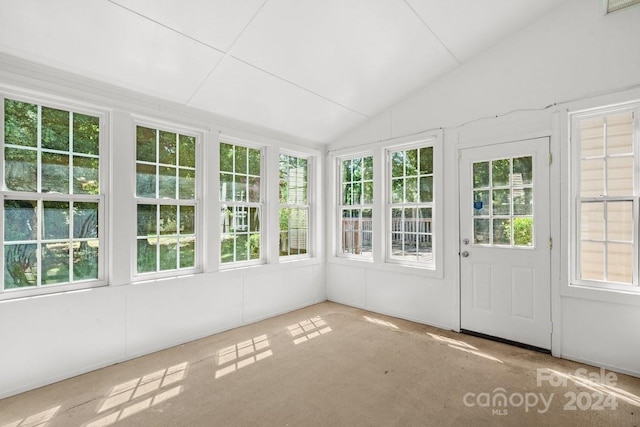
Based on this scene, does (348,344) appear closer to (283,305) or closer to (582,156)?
(283,305)

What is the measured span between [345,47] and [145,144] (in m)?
2.25

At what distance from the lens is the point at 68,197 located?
2686 mm

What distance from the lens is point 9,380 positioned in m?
2.34

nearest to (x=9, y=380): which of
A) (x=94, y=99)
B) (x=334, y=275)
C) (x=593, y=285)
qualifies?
(x=94, y=99)

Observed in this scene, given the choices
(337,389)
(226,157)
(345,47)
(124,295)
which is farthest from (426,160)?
(124,295)

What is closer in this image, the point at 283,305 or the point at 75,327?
the point at 75,327

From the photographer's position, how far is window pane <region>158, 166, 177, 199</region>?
3248 mm

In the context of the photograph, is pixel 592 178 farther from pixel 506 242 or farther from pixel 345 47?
pixel 345 47

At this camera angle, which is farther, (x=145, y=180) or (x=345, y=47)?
(x=145, y=180)

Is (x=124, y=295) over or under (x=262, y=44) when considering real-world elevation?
under

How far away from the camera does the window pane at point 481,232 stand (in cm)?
344

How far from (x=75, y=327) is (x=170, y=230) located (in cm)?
116

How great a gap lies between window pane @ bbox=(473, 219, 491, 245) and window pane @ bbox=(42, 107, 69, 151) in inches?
164

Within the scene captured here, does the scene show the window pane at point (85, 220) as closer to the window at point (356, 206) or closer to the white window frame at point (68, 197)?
the white window frame at point (68, 197)
